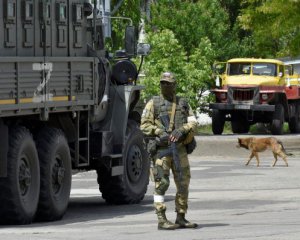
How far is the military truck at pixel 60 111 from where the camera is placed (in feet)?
55.9

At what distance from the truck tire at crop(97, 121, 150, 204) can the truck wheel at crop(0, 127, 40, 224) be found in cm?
310

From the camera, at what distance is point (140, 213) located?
763 inches

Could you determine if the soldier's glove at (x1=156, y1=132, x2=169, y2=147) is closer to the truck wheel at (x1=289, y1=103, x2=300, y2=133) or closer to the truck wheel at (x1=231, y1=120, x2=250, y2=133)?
the truck wheel at (x1=231, y1=120, x2=250, y2=133)

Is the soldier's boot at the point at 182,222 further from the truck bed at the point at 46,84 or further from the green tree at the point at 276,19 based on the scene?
the green tree at the point at 276,19

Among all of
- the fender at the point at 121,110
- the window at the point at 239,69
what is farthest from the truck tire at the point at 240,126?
the fender at the point at 121,110

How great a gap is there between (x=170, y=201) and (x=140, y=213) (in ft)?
7.32

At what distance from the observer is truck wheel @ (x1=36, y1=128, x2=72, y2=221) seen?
58.6ft

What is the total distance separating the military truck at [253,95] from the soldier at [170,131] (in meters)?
27.4

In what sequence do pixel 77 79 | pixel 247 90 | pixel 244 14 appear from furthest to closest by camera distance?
pixel 247 90, pixel 244 14, pixel 77 79

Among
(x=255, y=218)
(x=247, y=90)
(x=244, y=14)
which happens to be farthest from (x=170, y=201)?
(x=247, y=90)

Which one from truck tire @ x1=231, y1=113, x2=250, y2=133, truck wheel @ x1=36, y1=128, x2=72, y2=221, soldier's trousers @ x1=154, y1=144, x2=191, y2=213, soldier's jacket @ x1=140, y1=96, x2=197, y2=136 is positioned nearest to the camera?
soldier's trousers @ x1=154, y1=144, x2=191, y2=213

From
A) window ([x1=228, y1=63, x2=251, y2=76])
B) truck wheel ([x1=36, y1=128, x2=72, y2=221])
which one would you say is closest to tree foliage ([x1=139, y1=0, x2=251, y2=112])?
window ([x1=228, y1=63, x2=251, y2=76])

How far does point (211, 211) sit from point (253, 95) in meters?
24.7

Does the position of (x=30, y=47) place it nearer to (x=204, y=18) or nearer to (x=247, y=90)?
(x=247, y=90)
